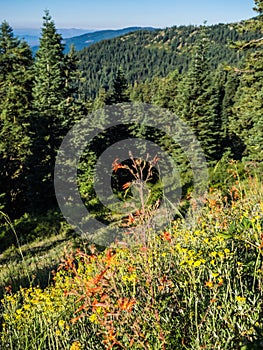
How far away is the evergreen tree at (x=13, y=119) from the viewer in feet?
81.0

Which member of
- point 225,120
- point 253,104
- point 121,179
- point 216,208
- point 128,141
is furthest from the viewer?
point 225,120

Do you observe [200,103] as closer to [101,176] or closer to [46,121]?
[101,176]

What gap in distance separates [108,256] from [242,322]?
112cm

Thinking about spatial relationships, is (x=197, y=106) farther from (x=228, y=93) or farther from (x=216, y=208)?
(x=228, y=93)

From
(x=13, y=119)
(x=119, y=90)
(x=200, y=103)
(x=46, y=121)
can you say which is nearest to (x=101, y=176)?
(x=46, y=121)

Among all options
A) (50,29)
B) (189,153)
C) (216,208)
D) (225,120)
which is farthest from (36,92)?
(225,120)

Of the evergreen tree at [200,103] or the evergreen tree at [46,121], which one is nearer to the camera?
the evergreen tree at [46,121]

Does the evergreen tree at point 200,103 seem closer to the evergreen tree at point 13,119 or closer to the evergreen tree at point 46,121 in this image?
the evergreen tree at point 46,121

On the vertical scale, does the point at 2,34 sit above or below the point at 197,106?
above

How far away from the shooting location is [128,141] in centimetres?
3073

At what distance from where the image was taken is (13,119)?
84.3ft

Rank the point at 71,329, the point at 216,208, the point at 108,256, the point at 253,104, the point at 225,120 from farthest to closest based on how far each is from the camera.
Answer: the point at 225,120
the point at 253,104
the point at 216,208
the point at 71,329
the point at 108,256

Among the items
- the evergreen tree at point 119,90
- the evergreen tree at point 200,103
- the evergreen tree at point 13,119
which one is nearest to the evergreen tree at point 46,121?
the evergreen tree at point 13,119

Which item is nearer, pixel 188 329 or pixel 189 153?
pixel 188 329
